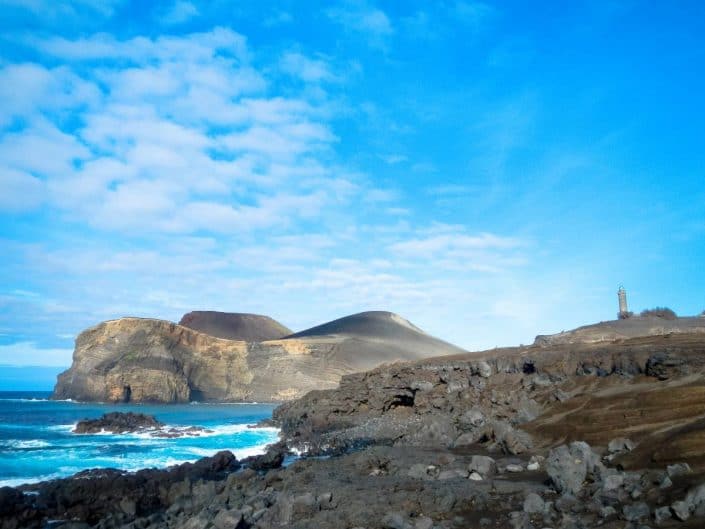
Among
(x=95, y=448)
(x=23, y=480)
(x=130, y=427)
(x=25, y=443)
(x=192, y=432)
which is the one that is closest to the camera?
(x=23, y=480)

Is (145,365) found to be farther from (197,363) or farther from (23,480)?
(23,480)

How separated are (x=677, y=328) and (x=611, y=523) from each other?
104ft

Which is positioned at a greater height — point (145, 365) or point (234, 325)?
point (234, 325)

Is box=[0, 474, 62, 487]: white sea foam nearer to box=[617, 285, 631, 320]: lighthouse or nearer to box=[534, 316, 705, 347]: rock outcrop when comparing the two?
box=[534, 316, 705, 347]: rock outcrop

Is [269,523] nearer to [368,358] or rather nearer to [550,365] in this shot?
[550,365]

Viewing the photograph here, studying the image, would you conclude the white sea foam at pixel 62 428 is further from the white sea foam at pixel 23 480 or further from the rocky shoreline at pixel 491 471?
the rocky shoreline at pixel 491 471

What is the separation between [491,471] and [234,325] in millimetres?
120242

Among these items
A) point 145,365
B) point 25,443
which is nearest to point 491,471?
point 25,443

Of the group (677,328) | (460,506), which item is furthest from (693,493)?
(677,328)

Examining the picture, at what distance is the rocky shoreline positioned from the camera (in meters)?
9.75

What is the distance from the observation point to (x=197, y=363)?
82625 millimetres

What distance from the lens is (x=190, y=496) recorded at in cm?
1523

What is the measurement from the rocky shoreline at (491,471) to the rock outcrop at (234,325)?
329 feet

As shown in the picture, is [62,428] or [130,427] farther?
[62,428]
